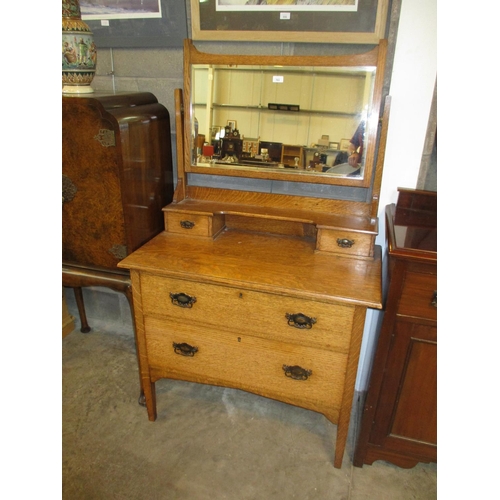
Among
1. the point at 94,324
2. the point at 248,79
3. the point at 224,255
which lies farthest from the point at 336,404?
the point at 94,324

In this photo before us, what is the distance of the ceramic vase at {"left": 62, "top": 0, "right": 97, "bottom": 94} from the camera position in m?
1.45

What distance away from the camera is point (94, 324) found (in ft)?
8.00

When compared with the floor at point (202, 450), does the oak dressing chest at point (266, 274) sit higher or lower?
higher

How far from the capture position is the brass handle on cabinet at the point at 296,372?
1.36 m

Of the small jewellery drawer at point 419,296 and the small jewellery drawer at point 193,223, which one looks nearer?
the small jewellery drawer at point 419,296

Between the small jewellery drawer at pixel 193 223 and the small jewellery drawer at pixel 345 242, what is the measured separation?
1.44 ft

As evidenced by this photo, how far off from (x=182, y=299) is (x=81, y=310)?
1.21m

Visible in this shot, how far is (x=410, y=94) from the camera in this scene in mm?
1466

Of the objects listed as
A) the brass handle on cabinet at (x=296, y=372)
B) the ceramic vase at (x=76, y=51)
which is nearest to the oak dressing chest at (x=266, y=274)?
the brass handle on cabinet at (x=296, y=372)

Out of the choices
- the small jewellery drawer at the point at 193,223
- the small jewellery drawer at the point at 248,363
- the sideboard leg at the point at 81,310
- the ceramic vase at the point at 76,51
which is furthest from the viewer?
the sideboard leg at the point at 81,310

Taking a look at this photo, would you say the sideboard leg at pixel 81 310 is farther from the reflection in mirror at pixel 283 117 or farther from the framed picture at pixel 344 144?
the framed picture at pixel 344 144

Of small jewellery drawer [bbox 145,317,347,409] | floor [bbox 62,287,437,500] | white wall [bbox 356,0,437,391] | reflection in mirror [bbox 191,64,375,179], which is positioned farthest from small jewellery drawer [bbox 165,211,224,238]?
floor [bbox 62,287,437,500]

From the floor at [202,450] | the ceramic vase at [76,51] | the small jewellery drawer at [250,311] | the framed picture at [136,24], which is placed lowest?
the floor at [202,450]
